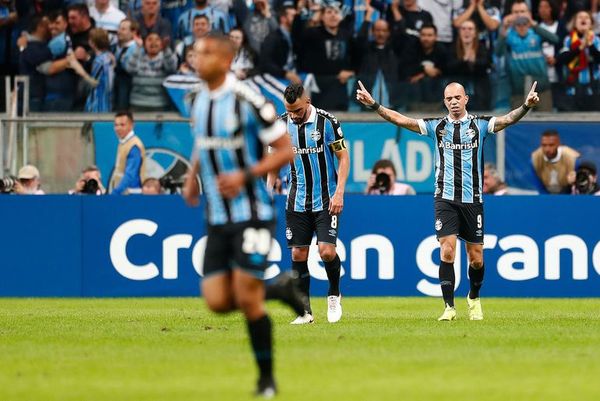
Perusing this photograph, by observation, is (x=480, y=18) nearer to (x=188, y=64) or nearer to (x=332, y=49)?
(x=332, y=49)

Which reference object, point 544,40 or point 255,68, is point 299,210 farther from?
point 544,40

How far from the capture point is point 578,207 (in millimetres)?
18406

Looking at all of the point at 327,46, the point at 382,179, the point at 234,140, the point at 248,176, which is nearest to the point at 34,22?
the point at 327,46

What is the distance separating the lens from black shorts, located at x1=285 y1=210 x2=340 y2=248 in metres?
13.5

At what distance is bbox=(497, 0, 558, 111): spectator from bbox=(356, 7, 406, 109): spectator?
167 cm

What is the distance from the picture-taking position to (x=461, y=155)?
1405 cm

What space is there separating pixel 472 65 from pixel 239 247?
42.9 feet

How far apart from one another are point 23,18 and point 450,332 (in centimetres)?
1238

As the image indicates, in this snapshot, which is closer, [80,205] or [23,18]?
[80,205]

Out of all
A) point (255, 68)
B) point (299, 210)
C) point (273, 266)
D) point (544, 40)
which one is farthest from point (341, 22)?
point (299, 210)

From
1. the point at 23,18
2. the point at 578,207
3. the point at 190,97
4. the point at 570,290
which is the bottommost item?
the point at 570,290

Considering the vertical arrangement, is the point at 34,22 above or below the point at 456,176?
above

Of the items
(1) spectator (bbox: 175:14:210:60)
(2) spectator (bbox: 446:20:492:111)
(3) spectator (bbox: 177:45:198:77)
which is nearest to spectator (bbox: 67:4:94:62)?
(1) spectator (bbox: 175:14:210:60)

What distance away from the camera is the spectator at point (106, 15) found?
22062 millimetres
